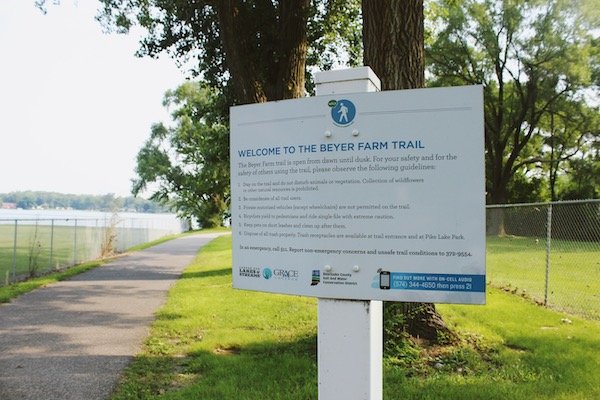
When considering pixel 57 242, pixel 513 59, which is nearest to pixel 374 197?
pixel 57 242

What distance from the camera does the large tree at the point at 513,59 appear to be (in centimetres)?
3475

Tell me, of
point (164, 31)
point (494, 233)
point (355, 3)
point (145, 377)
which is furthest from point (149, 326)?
point (494, 233)

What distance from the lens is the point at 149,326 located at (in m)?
8.07

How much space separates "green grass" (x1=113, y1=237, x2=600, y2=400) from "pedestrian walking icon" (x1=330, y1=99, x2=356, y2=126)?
2.91 metres

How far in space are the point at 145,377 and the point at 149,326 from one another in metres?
2.55

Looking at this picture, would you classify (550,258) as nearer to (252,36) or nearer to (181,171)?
(252,36)

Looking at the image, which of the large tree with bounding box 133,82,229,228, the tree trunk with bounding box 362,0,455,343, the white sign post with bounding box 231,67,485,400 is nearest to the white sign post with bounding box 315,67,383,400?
the white sign post with bounding box 231,67,485,400

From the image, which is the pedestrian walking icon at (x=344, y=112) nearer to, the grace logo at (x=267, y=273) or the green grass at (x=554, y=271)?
the grace logo at (x=267, y=273)

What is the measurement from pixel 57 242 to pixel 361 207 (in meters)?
20.2

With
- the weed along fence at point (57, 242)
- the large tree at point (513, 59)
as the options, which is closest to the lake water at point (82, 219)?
the weed along fence at point (57, 242)

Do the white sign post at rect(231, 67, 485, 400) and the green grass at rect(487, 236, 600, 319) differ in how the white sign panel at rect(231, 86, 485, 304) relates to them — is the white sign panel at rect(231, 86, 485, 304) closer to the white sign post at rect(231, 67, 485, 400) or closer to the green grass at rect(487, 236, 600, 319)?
the white sign post at rect(231, 67, 485, 400)

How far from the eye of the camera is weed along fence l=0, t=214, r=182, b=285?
15.8m

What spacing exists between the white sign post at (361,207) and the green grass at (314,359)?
220 cm

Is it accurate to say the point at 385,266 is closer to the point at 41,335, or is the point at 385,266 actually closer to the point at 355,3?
the point at 41,335
